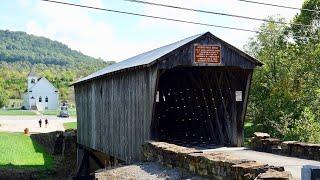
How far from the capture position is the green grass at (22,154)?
1072 inches

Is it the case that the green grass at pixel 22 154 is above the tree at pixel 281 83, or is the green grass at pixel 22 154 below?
below

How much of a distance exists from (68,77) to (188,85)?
385 ft

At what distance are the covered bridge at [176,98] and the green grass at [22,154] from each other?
289 inches

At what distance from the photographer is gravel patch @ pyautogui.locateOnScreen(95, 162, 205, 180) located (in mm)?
10516

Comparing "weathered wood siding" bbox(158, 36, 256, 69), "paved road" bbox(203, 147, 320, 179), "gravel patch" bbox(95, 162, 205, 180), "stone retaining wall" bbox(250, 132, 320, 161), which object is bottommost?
"gravel patch" bbox(95, 162, 205, 180)

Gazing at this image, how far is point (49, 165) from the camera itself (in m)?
27.9

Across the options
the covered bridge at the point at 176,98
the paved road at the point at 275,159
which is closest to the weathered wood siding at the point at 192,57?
the covered bridge at the point at 176,98

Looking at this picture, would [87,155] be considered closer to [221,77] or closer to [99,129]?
[99,129]

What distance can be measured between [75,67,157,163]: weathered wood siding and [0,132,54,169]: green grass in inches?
223

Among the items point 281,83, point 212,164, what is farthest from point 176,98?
point 281,83

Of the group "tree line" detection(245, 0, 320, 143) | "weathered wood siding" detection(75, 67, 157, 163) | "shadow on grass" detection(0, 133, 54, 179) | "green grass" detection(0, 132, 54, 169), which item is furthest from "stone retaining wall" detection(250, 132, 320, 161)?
"green grass" detection(0, 132, 54, 169)

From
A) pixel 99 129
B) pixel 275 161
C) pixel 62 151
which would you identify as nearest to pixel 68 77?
pixel 62 151

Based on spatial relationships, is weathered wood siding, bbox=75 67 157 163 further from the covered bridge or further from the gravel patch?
the gravel patch

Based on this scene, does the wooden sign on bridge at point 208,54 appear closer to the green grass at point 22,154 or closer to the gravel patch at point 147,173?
the gravel patch at point 147,173
